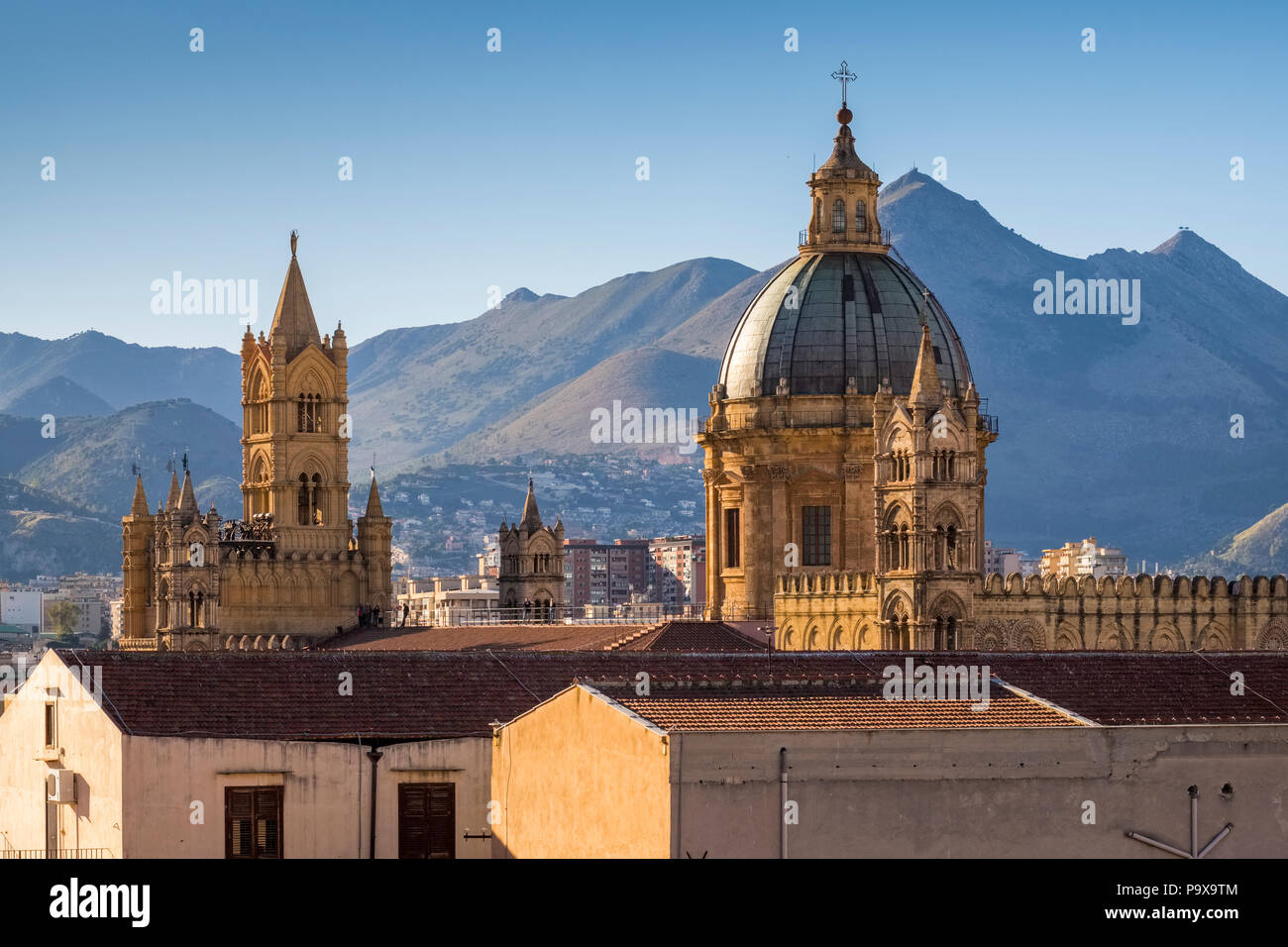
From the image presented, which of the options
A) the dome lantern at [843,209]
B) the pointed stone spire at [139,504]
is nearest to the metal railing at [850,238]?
the dome lantern at [843,209]

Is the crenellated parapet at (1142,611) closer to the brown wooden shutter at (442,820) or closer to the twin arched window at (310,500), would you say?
the brown wooden shutter at (442,820)

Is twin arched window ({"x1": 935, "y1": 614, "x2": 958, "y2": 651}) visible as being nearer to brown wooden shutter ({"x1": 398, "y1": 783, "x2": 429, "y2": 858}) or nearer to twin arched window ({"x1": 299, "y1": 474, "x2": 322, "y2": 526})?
brown wooden shutter ({"x1": 398, "y1": 783, "x2": 429, "y2": 858})

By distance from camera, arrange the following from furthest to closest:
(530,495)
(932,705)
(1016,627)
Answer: (530,495)
(1016,627)
(932,705)

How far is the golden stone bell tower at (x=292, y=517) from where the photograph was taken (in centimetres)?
13350

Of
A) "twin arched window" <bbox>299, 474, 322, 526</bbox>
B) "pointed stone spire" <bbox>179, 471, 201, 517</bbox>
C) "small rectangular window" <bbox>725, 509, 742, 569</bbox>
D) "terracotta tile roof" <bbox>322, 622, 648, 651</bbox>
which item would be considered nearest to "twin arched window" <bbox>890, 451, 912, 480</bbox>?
"terracotta tile roof" <bbox>322, 622, 648, 651</bbox>

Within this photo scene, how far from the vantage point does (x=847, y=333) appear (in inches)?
3981

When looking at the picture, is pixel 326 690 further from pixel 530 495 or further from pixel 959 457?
pixel 530 495

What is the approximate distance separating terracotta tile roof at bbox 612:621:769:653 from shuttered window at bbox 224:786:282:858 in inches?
1009

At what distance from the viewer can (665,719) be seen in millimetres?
54281

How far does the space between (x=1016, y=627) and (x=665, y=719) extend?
34339 mm

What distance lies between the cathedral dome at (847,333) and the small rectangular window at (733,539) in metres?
4.67

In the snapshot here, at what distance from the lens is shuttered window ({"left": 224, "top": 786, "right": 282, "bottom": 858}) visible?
60.7 meters
